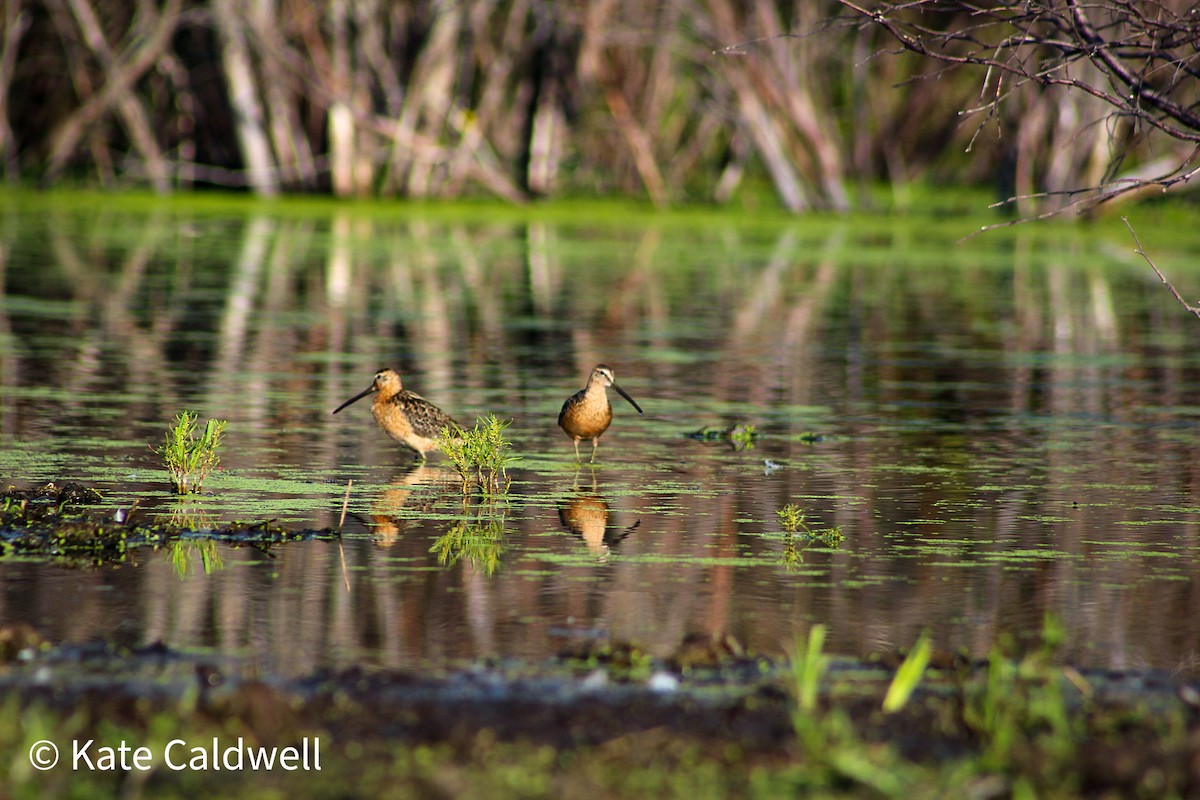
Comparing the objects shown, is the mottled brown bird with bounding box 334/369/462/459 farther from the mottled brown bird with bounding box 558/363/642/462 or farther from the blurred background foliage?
the blurred background foliage

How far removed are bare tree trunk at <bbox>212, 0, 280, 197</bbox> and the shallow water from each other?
30.0 feet

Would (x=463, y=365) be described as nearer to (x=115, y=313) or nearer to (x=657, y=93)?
(x=115, y=313)

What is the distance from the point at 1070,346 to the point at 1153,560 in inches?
408

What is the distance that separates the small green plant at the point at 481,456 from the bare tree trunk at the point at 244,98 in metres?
26.3

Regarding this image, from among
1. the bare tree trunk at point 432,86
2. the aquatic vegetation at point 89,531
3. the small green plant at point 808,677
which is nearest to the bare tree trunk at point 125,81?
the bare tree trunk at point 432,86

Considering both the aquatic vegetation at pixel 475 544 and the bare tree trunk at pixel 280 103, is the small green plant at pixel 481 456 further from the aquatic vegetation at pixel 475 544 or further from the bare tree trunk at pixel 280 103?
the bare tree trunk at pixel 280 103

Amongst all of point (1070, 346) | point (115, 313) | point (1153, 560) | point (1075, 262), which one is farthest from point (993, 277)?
point (1153, 560)

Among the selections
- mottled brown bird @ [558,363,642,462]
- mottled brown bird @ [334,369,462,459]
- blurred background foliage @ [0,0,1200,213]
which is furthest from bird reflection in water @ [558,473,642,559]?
blurred background foliage @ [0,0,1200,213]

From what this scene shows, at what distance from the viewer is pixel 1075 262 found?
30.1m

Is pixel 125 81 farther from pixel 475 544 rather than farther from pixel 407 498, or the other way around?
pixel 475 544

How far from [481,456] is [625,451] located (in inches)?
89.6

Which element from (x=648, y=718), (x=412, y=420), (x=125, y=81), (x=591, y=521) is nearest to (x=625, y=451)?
(x=412, y=420)

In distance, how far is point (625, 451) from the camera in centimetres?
1210

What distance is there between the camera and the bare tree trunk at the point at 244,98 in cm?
3588
